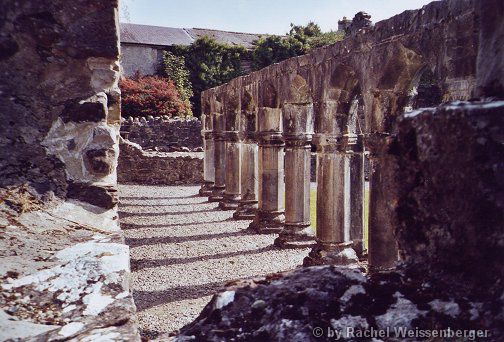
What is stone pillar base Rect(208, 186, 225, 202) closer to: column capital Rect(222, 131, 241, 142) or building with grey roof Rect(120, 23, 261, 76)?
column capital Rect(222, 131, 241, 142)

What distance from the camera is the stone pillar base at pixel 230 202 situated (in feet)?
43.1

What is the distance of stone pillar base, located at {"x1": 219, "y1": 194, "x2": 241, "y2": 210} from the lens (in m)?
13.1

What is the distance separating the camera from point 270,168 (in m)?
10.3

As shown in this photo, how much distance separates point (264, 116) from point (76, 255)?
8452 mm

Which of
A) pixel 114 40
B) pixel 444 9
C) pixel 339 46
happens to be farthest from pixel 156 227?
pixel 114 40

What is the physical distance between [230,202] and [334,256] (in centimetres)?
641

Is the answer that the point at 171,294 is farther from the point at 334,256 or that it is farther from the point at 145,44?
the point at 145,44

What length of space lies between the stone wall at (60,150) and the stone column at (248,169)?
922 cm

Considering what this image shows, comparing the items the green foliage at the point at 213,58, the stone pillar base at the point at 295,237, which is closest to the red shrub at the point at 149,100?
the green foliage at the point at 213,58

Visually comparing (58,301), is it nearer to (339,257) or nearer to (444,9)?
(444,9)

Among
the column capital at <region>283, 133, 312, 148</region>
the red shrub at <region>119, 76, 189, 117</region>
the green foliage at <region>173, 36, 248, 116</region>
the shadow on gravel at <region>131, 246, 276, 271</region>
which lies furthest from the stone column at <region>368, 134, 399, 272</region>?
the green foliage at <region>173, 36, 248, 116</region>

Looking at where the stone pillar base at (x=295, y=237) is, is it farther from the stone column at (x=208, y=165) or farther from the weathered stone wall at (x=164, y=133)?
the weathered stone wall at (x=164, y=133)

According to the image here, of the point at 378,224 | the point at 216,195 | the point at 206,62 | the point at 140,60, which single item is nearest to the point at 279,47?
the point at 206,62

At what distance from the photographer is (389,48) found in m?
5.65
